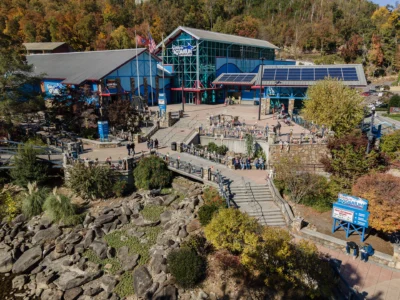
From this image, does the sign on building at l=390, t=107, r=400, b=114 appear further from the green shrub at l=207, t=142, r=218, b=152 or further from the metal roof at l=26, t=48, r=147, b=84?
the metal roof at l=26, t=48, r=147, b=84

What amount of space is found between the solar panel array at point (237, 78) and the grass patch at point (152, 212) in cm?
3090

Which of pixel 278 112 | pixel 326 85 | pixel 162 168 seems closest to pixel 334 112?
pixel 326 85

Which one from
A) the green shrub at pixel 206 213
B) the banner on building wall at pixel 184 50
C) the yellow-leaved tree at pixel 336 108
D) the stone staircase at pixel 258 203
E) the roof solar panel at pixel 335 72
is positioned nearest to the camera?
the green shrub at pixel 206 213

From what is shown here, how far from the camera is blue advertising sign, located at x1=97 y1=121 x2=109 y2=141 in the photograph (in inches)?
1138

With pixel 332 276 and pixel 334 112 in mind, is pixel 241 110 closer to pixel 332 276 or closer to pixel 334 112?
pixel 334 112

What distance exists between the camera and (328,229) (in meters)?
17.7

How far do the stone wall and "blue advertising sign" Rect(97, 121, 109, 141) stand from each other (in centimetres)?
1574

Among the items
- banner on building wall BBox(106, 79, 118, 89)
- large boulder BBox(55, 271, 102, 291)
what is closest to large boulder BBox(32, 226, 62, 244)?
large boulder BBox(55, 271, 102, 291)

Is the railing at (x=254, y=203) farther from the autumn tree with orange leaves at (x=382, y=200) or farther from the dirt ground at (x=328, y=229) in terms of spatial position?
the autumn tree with orange leaves at (x=382, y=200)

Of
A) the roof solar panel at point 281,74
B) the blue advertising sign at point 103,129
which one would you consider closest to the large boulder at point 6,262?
the blue advertising sign at point 103,129

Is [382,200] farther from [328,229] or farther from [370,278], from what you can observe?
[370,278]

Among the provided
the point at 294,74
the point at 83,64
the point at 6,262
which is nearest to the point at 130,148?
the point at 6,262

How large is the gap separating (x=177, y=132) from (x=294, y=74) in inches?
706

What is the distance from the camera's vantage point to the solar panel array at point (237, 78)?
46.8 m
